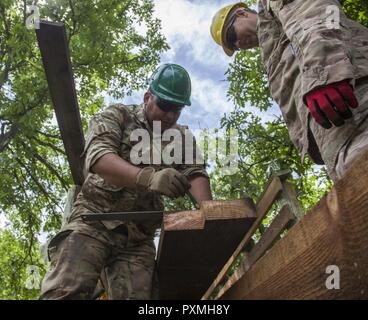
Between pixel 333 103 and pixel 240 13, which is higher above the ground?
pixel 240 13

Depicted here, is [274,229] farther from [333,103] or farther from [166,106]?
[166,106]

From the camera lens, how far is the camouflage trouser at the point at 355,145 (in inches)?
59.7

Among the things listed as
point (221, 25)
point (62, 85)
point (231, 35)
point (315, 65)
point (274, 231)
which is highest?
point (221, 25)

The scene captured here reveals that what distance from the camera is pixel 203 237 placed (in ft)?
5.99

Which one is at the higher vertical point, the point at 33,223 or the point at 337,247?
the point at 33,223

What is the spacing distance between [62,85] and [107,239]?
5.23 feet

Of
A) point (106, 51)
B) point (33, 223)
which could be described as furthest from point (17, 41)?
point (33, 223)

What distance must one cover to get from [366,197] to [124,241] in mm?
2271

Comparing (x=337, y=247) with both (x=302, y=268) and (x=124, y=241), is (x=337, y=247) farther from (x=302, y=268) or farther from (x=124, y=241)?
(x=124, y=241)

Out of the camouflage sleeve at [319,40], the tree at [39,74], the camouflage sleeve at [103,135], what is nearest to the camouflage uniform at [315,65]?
the camouflage sleeve at [319,40]

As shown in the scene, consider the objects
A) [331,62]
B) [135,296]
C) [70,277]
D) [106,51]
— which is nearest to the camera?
[331,62]

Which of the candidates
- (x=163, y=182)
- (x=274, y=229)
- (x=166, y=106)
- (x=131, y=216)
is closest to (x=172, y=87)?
(x=166, y=106)

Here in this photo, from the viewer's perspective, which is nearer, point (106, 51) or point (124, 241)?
point (124, 241)

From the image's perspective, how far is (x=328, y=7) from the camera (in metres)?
1.74
